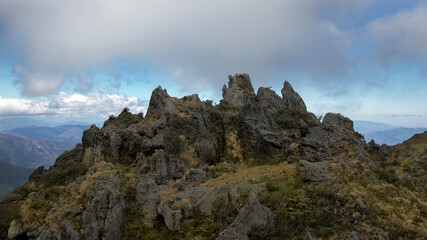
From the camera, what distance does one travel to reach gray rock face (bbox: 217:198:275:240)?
11.4m

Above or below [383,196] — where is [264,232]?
below

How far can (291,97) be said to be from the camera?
59.8 m

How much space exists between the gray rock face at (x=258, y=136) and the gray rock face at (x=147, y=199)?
43.5 ft

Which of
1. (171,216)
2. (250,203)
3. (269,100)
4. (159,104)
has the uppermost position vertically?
(269,100)

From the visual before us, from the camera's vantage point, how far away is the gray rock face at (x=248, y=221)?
1136 cm

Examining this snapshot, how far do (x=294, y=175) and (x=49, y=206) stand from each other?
47.5ft

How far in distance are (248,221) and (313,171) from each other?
6316 mm

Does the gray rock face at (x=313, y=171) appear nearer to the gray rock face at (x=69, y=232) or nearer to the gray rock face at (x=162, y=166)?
the gray rock face at (x=162, y=166)

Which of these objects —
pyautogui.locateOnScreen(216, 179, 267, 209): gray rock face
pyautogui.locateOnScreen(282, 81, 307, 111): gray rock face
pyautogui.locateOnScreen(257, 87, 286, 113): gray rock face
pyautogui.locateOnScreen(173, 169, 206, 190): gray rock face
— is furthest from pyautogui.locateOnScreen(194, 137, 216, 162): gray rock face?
pyautogui.locateOnScreen(282, 81, 307, 111): gray rock face

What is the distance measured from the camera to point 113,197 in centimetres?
1316

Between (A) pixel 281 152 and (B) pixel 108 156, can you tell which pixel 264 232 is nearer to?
(A) pixel 281 152

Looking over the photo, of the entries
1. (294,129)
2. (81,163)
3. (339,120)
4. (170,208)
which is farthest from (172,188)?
(339,120)

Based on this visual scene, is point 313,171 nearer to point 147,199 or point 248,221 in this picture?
point 248,221

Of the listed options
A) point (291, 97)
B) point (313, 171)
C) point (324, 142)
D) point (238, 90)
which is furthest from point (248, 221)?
point (291, 97)
